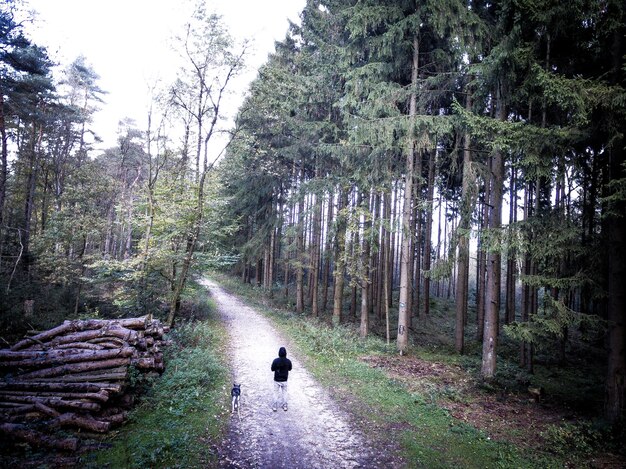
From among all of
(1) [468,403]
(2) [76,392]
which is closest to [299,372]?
(1) [468,403]

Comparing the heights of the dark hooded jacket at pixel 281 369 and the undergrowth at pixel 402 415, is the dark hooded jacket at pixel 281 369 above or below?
above

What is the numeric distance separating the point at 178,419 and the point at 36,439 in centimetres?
266

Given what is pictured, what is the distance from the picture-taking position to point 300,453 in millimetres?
6500

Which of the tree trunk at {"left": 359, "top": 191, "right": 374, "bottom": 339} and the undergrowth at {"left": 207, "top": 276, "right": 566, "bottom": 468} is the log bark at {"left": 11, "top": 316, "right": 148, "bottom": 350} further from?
the tree trunk at {"left": 359, "top": 191, "right": 374, "bottom": 339}

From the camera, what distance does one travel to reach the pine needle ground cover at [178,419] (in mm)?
5934

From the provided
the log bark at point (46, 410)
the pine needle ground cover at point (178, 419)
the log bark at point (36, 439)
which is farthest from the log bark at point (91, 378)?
the log bark at point (36, 439)

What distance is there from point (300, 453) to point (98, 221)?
16.3 m

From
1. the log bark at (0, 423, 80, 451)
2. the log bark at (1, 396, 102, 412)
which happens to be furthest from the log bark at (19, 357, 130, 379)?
the log bark at (0, 423, 80, 451)

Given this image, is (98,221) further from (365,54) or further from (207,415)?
(365,54)

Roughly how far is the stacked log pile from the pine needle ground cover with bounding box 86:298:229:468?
23.1 inches

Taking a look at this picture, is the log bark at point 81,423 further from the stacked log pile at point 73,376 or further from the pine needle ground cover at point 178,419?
the pine needle ground cover at point 178,419

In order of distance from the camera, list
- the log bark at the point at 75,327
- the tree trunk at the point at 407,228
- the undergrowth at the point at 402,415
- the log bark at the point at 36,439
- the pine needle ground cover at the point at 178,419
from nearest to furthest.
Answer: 1. the pine needle ground cover at the point at 178,419
2. the log bark at the point at 36,439
3. the undergrowth at the point at 402,415
4. the log bark at the point at 75,327
5. the tree trunk at the point at 407,228

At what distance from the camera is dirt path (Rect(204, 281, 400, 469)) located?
20.5 feet

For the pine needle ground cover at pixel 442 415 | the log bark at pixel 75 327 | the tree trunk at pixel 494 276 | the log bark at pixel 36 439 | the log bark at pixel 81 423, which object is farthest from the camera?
the tree trunk at pixel 494 276
